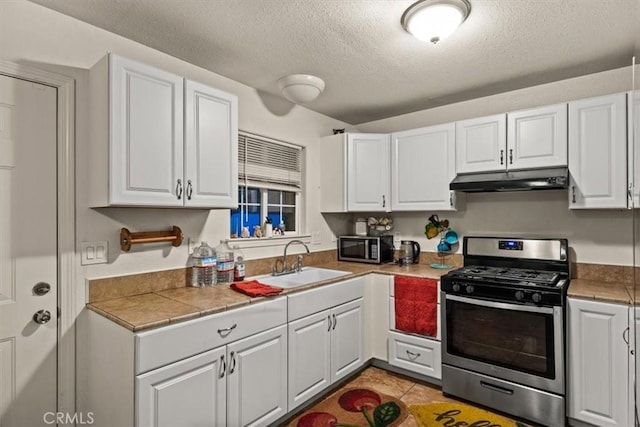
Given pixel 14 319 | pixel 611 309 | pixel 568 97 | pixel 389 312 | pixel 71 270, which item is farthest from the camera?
pixel 389 312

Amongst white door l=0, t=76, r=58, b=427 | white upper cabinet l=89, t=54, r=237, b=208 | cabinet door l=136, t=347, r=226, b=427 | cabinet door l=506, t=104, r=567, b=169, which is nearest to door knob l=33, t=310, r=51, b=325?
white door l=0, t=76, r=58, b=427

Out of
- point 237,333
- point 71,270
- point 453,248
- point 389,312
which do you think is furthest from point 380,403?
point 71,270

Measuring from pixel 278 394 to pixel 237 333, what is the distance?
55cm

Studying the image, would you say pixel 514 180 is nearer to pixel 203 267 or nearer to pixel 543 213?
pixel 543 213

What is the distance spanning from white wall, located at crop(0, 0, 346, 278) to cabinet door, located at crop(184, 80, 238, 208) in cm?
32

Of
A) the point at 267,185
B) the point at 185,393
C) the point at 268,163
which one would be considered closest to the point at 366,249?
the point at 267,185

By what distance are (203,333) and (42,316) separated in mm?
855

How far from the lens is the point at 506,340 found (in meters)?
2.39

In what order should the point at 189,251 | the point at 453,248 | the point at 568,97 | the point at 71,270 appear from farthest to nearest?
1. the point at 453,248
2. the point at 568,97
3. the point at 189,251
4. the point at 71,270

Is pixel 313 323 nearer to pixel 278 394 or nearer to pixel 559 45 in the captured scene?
pixel 278 394

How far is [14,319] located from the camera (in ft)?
5.73

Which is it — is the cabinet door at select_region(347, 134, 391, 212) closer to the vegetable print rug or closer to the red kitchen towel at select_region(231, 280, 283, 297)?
the red kitchen towel at select_region(231, 280, 283, 297)

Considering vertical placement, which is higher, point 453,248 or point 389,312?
point 453,248

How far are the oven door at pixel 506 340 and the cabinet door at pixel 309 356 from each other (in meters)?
0.89
